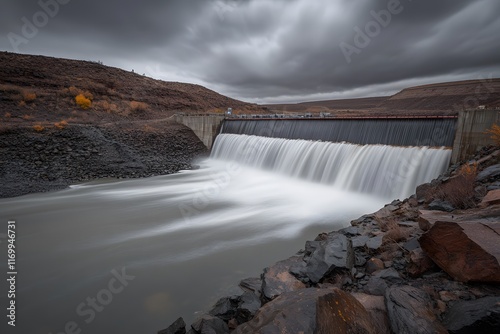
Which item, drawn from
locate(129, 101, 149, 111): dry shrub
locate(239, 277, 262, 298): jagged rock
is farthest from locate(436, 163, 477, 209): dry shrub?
locate(129, 101, 149, 111): dry shrub

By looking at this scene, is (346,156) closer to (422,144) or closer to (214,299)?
(422,144)

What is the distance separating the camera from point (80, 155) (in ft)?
64.4

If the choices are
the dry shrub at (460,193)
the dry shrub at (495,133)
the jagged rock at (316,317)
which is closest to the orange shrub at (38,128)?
the jagged rock at (316,317)

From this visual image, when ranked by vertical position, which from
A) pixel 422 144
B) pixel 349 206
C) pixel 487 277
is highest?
pixel 422 144

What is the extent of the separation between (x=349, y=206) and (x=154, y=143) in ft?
66.9

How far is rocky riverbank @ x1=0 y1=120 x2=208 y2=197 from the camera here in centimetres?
1612

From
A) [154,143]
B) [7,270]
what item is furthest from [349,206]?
[154,143]

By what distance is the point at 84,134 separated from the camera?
2214 centimetres

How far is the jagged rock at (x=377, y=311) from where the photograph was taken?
299cm

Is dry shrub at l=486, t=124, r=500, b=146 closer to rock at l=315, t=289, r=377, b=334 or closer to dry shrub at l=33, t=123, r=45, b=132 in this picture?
rock at l=315, t=289, r=377, b=334

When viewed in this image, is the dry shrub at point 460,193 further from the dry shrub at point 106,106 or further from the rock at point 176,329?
the dry shrub at point 106,106

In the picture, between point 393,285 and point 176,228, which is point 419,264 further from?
point 176,228

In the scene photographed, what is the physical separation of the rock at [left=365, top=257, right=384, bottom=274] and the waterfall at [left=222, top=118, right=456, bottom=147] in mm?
10638

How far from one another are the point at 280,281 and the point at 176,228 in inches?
247
